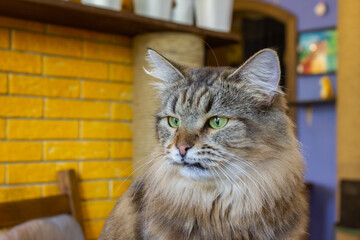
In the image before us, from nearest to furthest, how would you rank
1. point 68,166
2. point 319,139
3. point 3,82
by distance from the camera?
point 3,82
point 68,166
point 319,139

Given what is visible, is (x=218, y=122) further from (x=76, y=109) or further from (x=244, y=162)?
(x=76, y=109)

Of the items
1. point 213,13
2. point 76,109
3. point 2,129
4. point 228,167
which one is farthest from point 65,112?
point 228,167

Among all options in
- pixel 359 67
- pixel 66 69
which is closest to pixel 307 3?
pixel 359 67

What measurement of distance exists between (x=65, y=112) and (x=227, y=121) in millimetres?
907

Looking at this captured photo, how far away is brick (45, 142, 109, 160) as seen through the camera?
5.74ft

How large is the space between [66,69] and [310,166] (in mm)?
3009

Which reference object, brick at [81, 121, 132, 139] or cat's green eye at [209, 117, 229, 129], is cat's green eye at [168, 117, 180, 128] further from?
brick at [81, 121, 132, 139]

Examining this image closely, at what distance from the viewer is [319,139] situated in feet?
13.1

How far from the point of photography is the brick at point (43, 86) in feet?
5.40

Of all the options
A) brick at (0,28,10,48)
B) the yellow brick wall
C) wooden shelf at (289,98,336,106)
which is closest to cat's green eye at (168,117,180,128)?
the yellow brick wall

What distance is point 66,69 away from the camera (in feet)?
5.81

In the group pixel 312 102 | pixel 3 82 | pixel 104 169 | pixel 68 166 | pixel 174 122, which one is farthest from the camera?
pixel 312 102

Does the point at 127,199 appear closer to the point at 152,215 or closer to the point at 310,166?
the point at 152,215

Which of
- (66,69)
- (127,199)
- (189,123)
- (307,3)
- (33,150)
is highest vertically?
(307,3)
